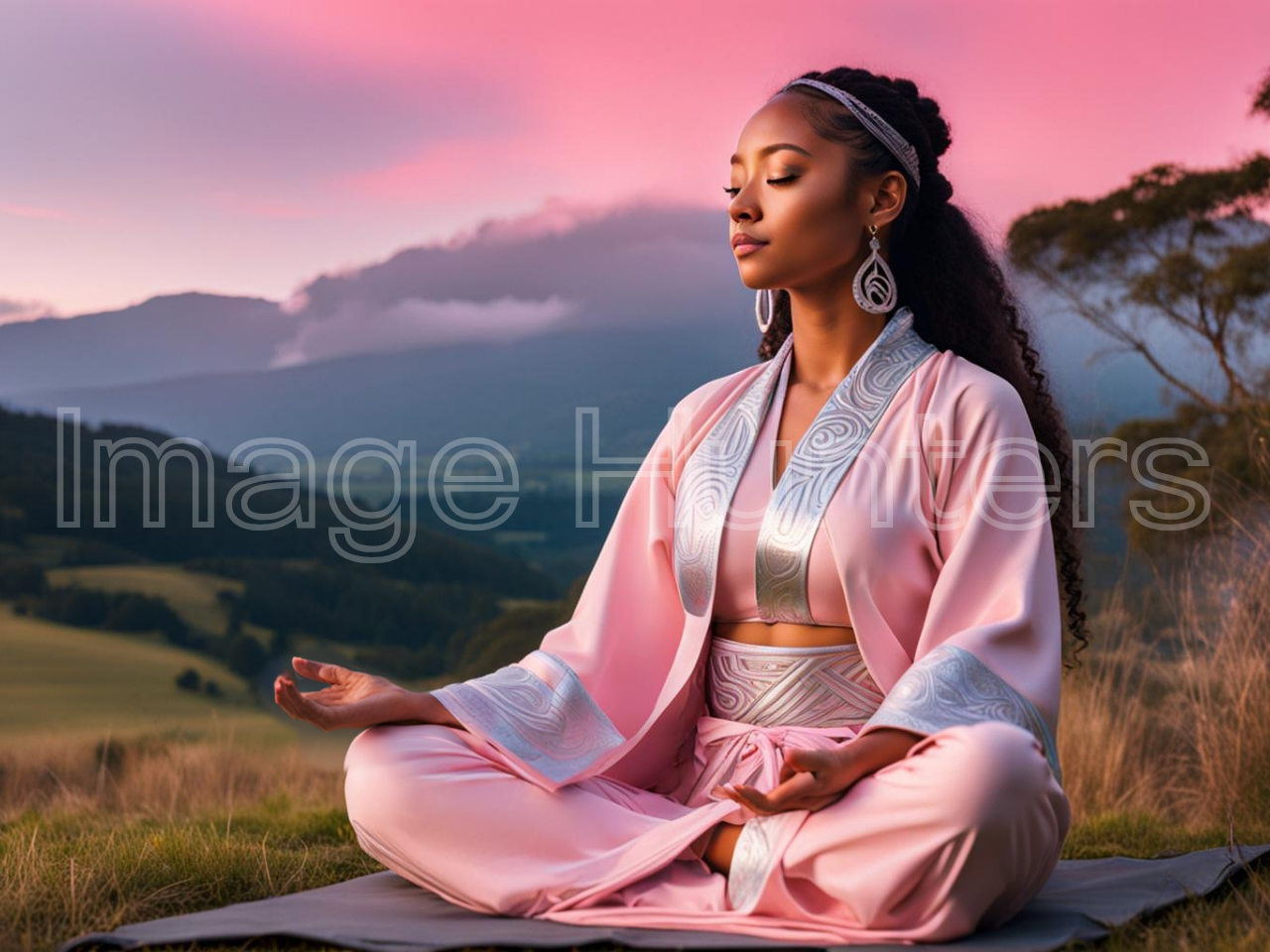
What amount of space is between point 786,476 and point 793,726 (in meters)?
0.53

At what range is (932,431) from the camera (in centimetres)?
292

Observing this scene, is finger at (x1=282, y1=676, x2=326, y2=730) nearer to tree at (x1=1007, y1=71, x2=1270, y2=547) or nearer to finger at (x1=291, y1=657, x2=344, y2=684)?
finger at (x1=291, y1=657, x2=344, y2=684)

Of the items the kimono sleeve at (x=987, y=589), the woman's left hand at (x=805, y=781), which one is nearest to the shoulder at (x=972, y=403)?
the kimono sleeve at (x=987, y=589)

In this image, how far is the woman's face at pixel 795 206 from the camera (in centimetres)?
303

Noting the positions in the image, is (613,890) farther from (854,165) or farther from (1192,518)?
(1192,518)

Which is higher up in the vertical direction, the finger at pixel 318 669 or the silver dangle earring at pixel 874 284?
the silver dangle earring at pixel 874 284

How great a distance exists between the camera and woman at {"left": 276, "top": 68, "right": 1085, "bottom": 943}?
247cm

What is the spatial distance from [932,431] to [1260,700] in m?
2.29

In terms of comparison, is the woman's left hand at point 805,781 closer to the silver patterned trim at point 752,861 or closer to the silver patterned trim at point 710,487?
the silver patterned trim at point 752,861

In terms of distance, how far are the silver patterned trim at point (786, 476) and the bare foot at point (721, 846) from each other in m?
0.47

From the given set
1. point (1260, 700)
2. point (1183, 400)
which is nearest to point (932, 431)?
point (1260, 700)

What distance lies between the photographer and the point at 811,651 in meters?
2.92

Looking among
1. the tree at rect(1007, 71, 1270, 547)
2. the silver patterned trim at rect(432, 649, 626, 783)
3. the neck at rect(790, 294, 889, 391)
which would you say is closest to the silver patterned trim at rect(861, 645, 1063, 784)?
the silver patterned trim at rect(432, 649, 626, 783)

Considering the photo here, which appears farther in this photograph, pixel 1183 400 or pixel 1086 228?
pixel 1086 228
